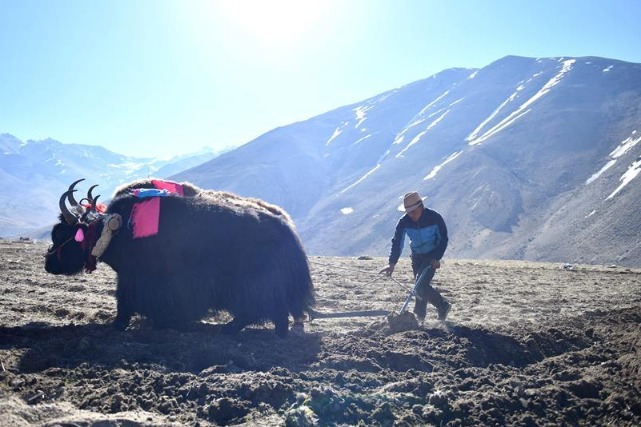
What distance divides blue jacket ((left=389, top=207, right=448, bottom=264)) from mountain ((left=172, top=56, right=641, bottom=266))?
151ft

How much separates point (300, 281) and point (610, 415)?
11.4 feet

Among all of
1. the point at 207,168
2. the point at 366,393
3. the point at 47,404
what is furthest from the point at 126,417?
the point at 207,168

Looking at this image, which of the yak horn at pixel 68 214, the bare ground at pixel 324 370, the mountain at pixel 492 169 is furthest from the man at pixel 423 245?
the mountain at pixel 492 169

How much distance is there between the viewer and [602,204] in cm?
5744

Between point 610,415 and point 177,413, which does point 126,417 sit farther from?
point 610,415

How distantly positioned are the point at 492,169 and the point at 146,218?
77.3m

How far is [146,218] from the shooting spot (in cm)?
597

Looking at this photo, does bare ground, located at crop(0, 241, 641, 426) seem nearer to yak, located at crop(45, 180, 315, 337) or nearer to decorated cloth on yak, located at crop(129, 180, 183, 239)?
yak, located at crop(45, 180, 315, 337)

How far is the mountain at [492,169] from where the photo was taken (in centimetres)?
5753

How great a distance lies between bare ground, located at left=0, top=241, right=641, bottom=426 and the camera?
3615mm

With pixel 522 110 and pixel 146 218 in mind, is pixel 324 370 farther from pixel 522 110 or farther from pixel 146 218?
pixel 522 110

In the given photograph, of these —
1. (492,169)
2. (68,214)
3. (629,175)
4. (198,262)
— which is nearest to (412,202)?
(198,262)

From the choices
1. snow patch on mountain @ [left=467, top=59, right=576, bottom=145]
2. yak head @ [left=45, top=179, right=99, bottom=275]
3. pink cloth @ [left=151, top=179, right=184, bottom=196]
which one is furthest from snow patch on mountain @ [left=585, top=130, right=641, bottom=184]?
yak head @ [left=45, top=179, right=99, bottom=275]

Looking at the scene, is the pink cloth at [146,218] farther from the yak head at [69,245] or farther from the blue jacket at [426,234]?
the blue jacket at [426,234]
